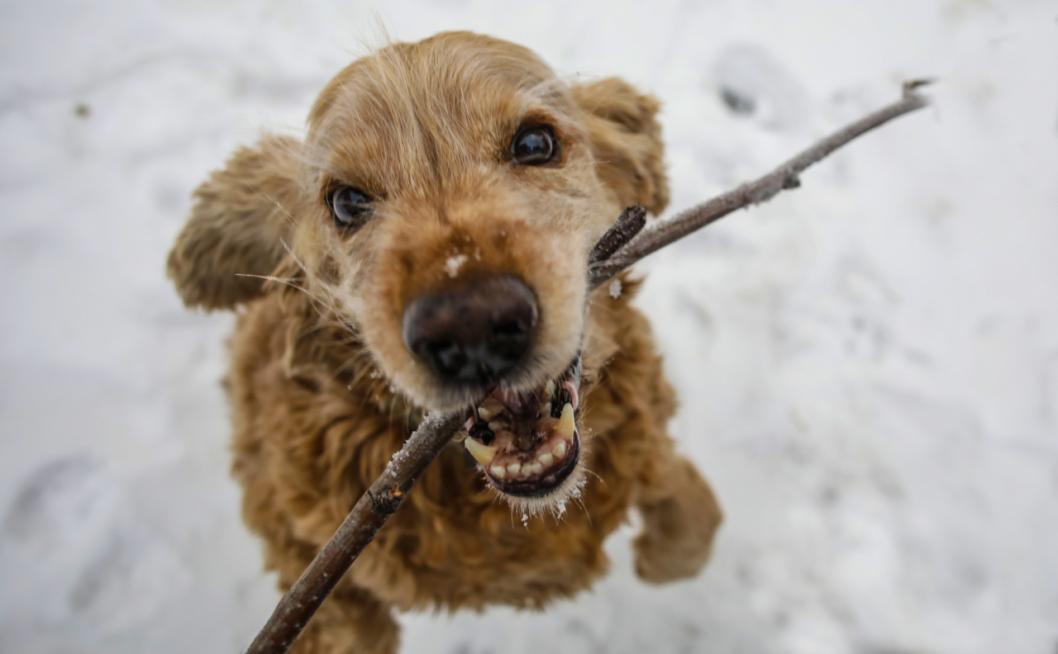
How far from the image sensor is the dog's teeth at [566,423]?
70.2 inches

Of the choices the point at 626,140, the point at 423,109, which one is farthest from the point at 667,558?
the point at 423,109

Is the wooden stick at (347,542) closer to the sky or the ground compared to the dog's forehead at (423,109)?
closer to the ground

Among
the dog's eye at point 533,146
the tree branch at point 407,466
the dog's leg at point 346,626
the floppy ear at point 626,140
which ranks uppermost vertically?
the floppy ear at point 626,140

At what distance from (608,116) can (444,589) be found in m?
1.86

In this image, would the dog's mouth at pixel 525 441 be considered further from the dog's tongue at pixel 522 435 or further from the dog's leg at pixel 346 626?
the dog's leg at pixel 346 626

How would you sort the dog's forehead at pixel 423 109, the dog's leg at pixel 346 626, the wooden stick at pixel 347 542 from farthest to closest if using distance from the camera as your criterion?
1. the dog's leg at pixel 346 626
2. the dog's forehead at pixel 423 109
3. the wooden stick at pixel 347 542

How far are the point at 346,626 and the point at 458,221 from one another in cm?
179

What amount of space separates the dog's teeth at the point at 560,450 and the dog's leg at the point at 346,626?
4.36 feet

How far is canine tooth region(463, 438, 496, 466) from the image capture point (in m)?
1.78

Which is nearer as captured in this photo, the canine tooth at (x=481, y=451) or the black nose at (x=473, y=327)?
the black nose at (x=473, y=327)

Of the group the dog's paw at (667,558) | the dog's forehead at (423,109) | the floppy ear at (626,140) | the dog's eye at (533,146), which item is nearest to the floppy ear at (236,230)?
the dog's forehead at (423,109)

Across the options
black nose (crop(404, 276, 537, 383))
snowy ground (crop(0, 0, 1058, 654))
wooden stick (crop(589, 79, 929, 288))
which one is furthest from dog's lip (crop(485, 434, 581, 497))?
snowy ground (crop(0, 0, 1058, 654))

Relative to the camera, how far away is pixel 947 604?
3.08 m

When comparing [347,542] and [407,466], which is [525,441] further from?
[347,542]
